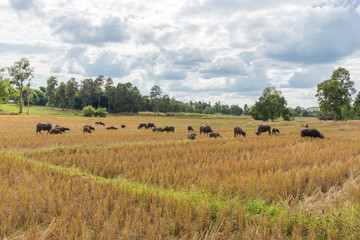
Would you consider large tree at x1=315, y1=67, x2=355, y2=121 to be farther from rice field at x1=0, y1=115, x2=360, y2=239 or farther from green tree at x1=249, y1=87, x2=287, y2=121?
rice field at x1=0, y1=115, x2=360, y2=239

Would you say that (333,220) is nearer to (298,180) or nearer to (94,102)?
(298,180)

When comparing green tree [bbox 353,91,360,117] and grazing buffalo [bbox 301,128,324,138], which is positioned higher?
green tree [bbox 353,91,360,117]

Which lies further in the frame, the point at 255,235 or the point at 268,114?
the point at 268,114

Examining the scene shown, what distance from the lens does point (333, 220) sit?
336cm

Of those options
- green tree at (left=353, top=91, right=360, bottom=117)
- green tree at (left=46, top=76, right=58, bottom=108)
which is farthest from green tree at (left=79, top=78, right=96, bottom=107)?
green tree at (left=353, top=91, right=360, bottom=117)

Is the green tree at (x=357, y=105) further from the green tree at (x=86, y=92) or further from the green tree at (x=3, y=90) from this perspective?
the green tree at (x=3, y=90)

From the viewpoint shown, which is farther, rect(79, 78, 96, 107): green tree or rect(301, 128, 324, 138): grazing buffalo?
rect(79, 78, 96, 107): green tree

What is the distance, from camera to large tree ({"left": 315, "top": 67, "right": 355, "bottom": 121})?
131 feet

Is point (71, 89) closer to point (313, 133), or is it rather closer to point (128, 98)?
point (128, 98)

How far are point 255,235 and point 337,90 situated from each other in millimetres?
46942

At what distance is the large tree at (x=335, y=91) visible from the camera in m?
40.0

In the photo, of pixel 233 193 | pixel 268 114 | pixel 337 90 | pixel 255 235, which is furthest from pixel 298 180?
pixel 268 114

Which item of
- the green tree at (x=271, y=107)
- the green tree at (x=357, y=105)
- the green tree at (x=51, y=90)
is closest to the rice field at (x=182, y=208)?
the green tree at (x=271, y=107)

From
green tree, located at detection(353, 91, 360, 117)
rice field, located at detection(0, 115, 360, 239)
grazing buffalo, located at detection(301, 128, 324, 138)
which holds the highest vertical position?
green tree, located at detection(353, 91, 360, 117)
